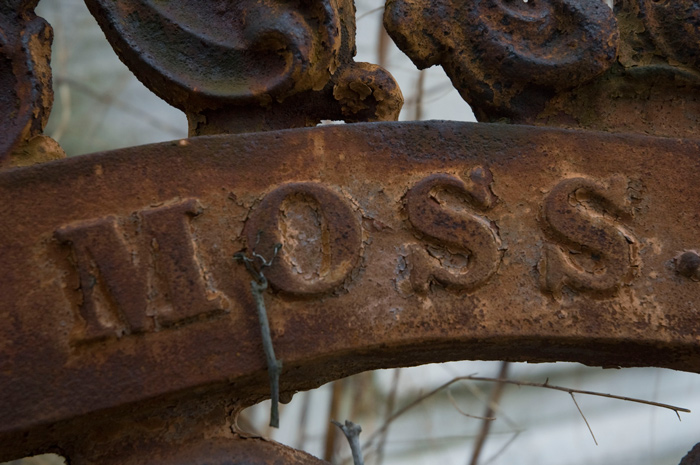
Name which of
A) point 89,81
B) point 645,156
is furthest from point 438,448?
point 645,156

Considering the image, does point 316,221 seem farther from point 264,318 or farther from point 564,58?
point 564,58

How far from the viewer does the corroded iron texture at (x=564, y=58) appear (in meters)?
0.98

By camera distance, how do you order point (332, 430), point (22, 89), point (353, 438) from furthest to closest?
point (332, 430) → point (22, 89) → point (353, 438)

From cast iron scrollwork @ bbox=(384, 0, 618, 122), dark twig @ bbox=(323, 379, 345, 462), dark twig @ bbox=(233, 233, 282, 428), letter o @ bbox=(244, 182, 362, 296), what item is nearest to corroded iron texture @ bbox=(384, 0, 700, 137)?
cast iron scrollwork @ bbox=(384, 0, 618, 122)

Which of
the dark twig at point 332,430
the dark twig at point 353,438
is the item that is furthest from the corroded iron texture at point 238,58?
the dark twig at point 332,430

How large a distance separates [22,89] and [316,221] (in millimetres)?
405

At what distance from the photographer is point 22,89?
0.93 meters

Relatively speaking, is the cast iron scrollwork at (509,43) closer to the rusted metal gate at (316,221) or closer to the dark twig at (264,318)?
the rusted metal gate at (316,221)

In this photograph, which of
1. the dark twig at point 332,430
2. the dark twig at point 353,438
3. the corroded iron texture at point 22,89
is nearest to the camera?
the dark twig at point 353,438

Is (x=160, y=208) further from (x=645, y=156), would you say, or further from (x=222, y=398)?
(x=645, y=156)

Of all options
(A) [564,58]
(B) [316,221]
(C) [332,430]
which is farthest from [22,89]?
(C) [332,430]

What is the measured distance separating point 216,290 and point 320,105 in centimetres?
30

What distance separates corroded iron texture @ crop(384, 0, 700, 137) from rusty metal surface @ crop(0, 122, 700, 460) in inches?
2.9

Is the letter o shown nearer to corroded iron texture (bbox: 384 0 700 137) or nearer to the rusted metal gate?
the rusted metal gate
